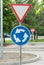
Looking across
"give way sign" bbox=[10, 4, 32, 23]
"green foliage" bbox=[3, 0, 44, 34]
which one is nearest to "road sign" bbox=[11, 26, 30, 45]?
"give way sign" bbox=[10, 4, 32, 23]

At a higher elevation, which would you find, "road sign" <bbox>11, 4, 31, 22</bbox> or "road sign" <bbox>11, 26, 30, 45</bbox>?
"road sign" <bbox>11, 4, 31, 22</bbox>

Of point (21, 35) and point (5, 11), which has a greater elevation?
point (5, 11)

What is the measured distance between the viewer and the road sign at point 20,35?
6973mm


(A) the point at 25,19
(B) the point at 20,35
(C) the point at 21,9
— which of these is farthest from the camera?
(A) the point at 25,19

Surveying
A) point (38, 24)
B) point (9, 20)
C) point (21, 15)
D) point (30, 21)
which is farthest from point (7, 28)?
point (21, 15)

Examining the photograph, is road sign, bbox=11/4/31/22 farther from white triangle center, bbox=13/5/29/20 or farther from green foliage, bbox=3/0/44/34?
green foliage, bbox=3/0/44/34

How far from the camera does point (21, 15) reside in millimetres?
7168

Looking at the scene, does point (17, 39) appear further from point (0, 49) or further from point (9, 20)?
point (9, 20)

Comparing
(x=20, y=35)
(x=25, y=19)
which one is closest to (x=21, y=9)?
(x=20, y=35)

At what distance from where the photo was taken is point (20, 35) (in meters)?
6.97

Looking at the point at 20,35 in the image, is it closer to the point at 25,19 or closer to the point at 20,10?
the point at 20,10

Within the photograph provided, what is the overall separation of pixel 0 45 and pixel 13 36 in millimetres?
11067

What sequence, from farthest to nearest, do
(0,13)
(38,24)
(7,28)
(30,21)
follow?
1. (38,24)
2. (30,21)
3. (7,28)
4. (0,13)

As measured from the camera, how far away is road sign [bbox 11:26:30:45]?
6.97m
